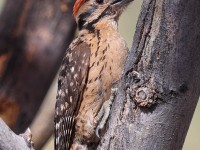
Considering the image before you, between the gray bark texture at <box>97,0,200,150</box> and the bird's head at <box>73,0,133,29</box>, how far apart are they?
1.86 m

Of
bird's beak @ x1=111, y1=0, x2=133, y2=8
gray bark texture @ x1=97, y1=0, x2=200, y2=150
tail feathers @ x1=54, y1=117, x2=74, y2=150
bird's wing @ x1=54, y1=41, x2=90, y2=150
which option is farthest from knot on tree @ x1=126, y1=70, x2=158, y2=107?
bird's beak @ x1=111, y1=0, x2=133, y2=8

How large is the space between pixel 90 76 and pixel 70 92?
9.7 inches

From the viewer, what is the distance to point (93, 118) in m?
4.02

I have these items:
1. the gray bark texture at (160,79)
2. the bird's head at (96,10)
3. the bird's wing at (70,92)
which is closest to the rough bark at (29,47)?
the bird's head at (96,10)

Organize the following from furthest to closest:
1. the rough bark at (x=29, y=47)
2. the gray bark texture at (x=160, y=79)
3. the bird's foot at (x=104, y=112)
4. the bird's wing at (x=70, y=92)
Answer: the rough bark at (x=29, y=47) < the bird's wing at (x=70, y=92) < the bird's foot at (x=104, y=112) < the gray bark texture at (x=160, y=79)

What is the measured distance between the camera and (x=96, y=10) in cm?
455

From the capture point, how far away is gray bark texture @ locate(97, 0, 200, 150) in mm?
2348

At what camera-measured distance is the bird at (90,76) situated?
397cm

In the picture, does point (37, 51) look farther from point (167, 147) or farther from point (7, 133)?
point (167, 147)

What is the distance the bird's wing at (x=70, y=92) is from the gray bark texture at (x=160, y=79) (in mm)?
1464

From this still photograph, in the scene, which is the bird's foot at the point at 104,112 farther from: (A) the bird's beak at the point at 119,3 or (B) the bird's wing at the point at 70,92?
(A) the bird's beak at the point at 119,3

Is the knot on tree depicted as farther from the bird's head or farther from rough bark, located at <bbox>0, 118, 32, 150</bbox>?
the bird's head

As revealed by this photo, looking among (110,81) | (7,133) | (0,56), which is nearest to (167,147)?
(7,133)

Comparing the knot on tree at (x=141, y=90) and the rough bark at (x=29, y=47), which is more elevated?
the knot on tree at (x=141, y=90)
